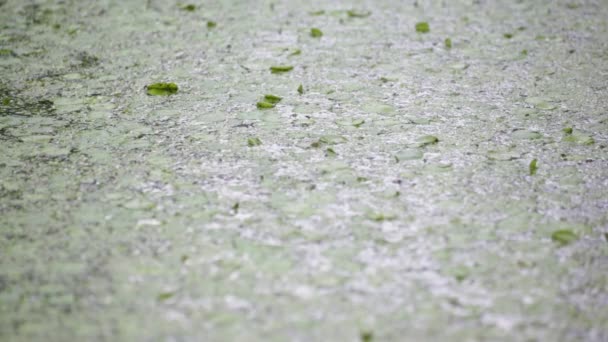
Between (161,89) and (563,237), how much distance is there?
160cm

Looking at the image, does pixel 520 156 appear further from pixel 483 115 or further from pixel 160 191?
pixel 160 191

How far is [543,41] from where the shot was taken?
305 centimetres

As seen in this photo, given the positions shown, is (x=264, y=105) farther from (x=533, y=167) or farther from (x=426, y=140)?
(x=533, y=167)

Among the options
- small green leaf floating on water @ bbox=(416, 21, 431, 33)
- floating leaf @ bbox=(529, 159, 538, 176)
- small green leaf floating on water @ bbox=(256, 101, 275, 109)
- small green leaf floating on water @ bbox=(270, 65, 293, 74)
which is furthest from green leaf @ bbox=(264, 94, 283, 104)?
small green leaf floating on water @ bbox=(416, 21, 431, 33)

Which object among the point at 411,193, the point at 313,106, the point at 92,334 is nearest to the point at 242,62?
the point at 313,106

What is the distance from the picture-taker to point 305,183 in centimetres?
183

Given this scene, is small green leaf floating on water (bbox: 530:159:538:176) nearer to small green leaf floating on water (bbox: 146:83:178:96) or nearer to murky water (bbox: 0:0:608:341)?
murky water (bbox: 0:0:608:341)

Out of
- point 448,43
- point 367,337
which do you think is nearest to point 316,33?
point 448,43

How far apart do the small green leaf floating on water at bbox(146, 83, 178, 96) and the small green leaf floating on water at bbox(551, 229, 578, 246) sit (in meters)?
1.53

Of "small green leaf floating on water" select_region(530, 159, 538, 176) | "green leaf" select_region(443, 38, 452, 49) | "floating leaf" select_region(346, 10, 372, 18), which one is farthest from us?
"floating leaf" select_region(346, 10, 372, 18)

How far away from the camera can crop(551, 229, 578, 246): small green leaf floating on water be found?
1.55m

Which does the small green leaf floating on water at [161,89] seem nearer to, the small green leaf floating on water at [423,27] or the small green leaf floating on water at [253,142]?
the small green leaf floating on water at [253,142]

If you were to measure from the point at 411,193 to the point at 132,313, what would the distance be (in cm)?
84

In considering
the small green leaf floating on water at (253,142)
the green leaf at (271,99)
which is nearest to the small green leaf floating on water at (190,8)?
the green leaf at (271,99)
